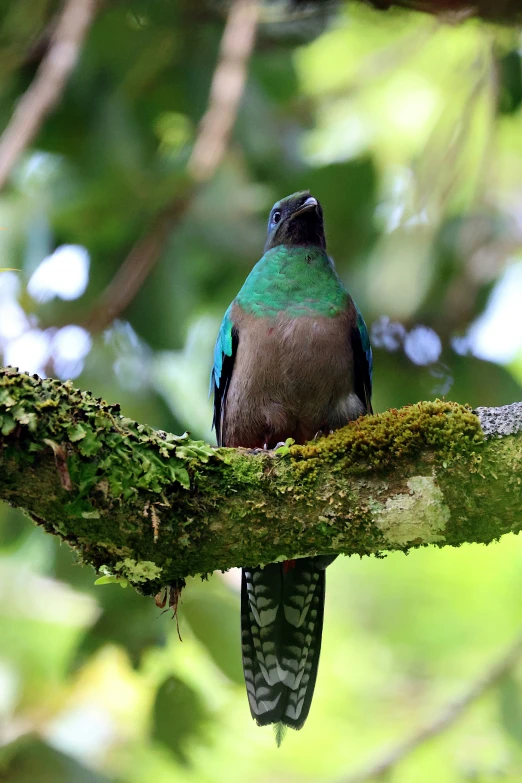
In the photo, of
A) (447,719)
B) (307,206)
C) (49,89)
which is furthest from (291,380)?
(447,719)

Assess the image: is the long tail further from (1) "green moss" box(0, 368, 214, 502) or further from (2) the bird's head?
(2) the bird's head

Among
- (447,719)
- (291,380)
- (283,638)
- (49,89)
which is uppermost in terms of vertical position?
(49,89)

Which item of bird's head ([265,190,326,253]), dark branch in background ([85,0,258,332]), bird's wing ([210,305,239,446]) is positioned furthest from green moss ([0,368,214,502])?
bird's head ([265,190,326,253])

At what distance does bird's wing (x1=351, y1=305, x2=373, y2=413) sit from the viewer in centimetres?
474

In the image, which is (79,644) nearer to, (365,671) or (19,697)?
(19,697)

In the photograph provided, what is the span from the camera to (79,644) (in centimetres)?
513

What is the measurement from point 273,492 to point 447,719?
317 cm

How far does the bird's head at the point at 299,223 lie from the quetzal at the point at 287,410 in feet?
2.22

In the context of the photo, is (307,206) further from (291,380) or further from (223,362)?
(291,380)

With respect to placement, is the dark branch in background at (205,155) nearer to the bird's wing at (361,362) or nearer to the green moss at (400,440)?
the bird's wing at (361,362)

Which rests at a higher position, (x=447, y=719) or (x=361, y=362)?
(x=361, y=362)

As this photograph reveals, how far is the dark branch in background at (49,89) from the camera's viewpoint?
3947 millimetres

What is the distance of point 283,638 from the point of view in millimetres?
4469

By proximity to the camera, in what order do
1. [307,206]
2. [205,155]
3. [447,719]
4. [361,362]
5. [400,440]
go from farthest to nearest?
1. [447,719]
2. [307,206]
3. [205,155]
4. [361,362]
5. [400,440]
